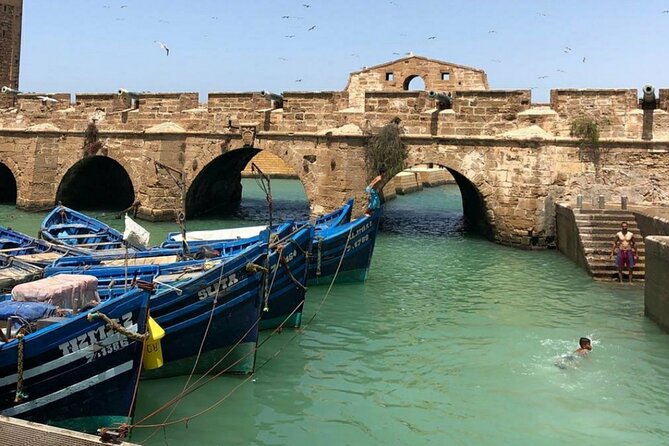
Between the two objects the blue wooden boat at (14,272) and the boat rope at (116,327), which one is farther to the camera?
the blue wooden boat at (14,272)

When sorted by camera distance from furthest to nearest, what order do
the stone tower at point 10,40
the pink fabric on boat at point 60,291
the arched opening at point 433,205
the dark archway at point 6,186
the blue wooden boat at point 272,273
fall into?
the stone tower at point 10,40 < the dark archway at point 6,186 < the arched opening at point 433,205 < the blue wooden boat at point 272,273 < the pink fabric on boat at point 60,291

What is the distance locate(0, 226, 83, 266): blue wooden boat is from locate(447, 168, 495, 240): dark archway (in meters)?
10.8

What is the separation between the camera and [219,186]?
A: 24.2 meters

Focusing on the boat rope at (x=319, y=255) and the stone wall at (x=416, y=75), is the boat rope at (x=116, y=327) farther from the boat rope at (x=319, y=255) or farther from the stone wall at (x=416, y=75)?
the stone wall at (x=416, y=75)

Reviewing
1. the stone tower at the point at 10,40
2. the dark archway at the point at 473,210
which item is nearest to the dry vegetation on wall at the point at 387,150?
the dark archway at the point at 473,210

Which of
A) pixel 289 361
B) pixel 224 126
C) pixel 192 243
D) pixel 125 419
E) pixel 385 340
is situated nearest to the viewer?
pixel 125 419

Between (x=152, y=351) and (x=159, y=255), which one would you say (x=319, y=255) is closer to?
(x=159, y=255)

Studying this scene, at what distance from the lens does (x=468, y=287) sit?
12836 millimetres

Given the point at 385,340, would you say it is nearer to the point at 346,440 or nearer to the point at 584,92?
the point at 346,440

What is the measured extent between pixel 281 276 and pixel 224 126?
36.6 feet

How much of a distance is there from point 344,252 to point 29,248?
569 cm

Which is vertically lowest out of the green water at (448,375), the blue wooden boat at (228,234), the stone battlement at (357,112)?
the green water at (448,375)

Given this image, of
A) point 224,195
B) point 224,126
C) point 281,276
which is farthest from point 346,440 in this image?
point 224,195

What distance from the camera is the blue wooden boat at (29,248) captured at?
10.6m
